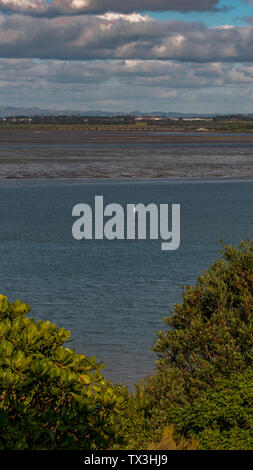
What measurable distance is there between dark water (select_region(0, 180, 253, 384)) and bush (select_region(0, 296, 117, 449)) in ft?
34.0

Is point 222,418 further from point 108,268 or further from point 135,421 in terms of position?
point 108,268

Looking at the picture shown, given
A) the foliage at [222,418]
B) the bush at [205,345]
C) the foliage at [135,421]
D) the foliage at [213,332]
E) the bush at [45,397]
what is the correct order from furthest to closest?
the foliage at [213,332] < the bush at [205,345] < the foliage at [135,421] < the foliage at [222,418] < the bush at [45,397]

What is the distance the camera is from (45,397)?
8.30 m

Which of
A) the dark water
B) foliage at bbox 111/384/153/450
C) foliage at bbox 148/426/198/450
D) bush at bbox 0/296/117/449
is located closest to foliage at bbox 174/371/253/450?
foliage at bbox 148/426/198/450

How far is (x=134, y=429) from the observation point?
1312cm

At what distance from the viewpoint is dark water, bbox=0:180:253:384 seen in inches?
906

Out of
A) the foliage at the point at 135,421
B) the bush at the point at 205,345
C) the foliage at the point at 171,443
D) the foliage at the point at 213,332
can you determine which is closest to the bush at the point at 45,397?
the foliage at the point at 171,443

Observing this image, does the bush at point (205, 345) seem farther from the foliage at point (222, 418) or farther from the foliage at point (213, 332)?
the foliage at point (222, 418)

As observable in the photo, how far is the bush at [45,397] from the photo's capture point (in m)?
7.89

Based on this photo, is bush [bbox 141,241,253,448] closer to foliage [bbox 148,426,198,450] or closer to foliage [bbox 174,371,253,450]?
foliage [bbox 174,371,253,450]

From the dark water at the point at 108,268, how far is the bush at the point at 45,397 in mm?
10367

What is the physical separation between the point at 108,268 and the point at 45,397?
83.3 feet

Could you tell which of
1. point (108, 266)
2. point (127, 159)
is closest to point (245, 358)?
point (108, 266)

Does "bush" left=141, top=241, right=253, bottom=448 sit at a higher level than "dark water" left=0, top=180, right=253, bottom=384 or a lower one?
lower
